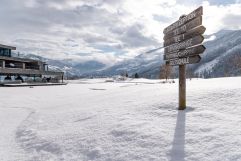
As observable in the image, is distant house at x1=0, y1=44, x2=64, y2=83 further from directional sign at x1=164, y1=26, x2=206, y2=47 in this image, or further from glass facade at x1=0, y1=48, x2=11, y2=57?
directional sign at x1=164, y1=26, x2=206, y2=47

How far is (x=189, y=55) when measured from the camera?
1061 centimetres

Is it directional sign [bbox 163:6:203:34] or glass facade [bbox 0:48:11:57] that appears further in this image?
glass facade [bbox 0:48:11:57]

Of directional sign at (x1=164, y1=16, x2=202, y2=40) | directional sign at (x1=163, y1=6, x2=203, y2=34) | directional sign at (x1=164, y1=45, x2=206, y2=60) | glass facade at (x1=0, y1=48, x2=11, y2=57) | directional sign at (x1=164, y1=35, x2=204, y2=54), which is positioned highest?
glass facade at (x1=0, y1=48, x2=11, y2=57)

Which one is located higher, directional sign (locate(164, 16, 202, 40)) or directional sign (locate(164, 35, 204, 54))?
directional sign (locate(164, 16, 202, 40))

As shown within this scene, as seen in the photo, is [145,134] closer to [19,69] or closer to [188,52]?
[188,52]

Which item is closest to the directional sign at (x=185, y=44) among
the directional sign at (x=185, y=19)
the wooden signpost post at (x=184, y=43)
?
the wooden signpost post at (x=184, y=43)

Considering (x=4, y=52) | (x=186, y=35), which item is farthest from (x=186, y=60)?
(x=4, y=52)

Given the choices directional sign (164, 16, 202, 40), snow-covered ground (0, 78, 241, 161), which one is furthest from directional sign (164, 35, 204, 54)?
snow-covered ground (0, 78, 241, 161)

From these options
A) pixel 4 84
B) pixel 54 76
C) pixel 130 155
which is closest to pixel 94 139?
pixel 130 155

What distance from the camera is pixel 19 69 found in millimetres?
70312

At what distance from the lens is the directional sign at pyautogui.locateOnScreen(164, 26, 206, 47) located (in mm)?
10188

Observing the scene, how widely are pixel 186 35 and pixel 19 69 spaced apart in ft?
214

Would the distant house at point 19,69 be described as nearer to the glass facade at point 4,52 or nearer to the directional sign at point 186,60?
the glass facade at point 4,52

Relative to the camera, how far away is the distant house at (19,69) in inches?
2633
